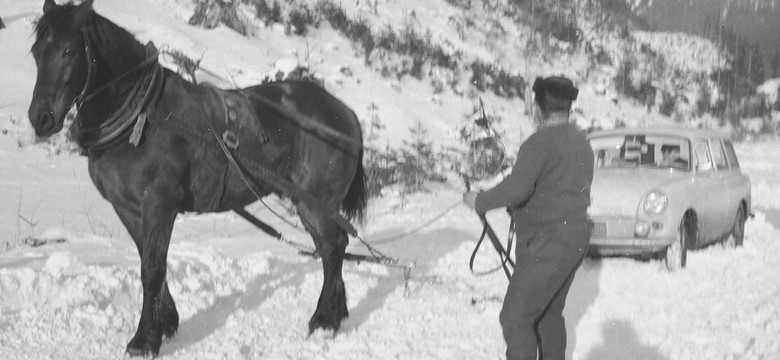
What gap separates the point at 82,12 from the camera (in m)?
4.28

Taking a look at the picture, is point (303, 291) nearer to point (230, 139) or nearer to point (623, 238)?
point (230, 139)

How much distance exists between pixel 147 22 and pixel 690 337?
502 inches

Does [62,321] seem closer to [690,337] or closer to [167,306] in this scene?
[167,306]

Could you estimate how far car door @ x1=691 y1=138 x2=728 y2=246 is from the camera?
8.16 meters

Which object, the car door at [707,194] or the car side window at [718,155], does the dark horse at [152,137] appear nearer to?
the car door at [707,194]

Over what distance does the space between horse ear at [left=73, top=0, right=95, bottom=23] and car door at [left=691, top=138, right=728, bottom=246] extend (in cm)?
610

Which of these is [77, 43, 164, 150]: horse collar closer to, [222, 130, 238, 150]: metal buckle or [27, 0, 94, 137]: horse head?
[27, 0, 94, 137]: horse head

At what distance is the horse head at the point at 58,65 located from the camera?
412 cm

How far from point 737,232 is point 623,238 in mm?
2440

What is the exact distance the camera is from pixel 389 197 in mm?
11844

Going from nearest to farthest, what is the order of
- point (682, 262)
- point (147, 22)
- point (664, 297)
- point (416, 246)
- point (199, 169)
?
point (199, 169)
point (664, 297)
point (682, 262)
point (416, 246)
point (147, 22)

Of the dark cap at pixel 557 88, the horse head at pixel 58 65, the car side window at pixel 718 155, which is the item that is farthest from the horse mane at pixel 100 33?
the car side window at pixel 718 155

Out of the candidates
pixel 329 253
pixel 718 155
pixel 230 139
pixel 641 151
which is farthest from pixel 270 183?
pixel 718 155

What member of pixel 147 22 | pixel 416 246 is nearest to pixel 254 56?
pixel 147 22
